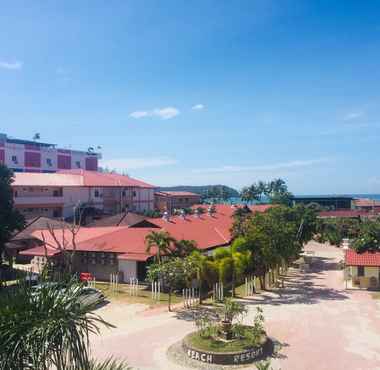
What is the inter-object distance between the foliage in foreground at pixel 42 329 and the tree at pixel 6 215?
27.0 m

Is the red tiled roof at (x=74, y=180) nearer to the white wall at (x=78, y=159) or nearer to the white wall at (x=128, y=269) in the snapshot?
the white wall at (x=128, y=269)

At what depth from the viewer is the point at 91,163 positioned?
116375 mm

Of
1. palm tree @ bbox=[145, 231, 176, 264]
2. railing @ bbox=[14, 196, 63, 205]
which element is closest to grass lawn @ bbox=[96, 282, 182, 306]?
palm tree @ bbox=[145, 231, 176, 264]

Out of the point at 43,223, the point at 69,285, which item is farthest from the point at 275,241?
the point at 43,223

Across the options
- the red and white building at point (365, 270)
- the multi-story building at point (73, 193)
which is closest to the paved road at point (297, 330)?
the red and white building at point (365, 270)

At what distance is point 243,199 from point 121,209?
177ft

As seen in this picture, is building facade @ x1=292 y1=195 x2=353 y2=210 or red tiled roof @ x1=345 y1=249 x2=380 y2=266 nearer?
red tiled roof @ x1=345 y1=249 x2=380 y2=266

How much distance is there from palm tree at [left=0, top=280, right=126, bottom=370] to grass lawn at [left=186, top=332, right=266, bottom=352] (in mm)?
11288

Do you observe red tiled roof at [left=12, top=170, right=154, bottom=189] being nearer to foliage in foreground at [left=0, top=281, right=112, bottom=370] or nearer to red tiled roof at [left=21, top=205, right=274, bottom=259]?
red tiled roof at [left=21, top=205, right=274, bottom=259]

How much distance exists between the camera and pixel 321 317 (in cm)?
2652

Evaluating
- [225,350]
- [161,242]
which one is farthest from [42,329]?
[161,242]

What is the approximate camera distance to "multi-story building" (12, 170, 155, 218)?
6469 cm

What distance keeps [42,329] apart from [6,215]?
1137 inches

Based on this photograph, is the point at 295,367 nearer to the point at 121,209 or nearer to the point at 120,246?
the point at 120,246
